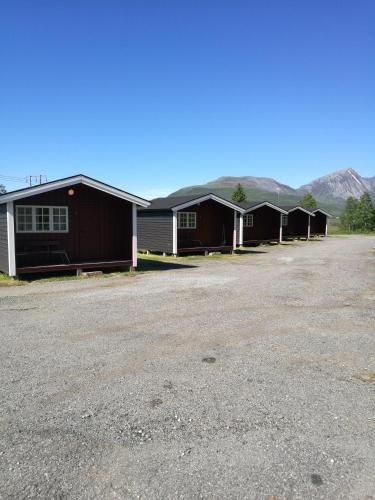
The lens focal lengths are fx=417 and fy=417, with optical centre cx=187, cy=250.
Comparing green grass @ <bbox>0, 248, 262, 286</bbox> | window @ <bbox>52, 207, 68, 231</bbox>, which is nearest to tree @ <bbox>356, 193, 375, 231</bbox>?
green grass @ <bbox>0, 248, 262, 286</bbox>

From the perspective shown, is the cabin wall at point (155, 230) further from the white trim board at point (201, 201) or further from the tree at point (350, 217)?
the tree at point (350, 217)

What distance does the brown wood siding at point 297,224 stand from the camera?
3519 centimetres

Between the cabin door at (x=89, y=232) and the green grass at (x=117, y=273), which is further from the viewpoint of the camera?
the cabin door at (x=89, y=232)

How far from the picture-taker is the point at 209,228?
2183cm

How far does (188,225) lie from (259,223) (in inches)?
374

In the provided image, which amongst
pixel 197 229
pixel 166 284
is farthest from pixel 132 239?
pixel 197 229

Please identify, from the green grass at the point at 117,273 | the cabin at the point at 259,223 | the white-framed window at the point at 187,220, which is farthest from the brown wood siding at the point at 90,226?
the cabin at the point at 259,223

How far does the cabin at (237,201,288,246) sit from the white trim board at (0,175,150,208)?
13.3 meters

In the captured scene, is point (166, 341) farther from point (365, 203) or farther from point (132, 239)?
point (365, 203)

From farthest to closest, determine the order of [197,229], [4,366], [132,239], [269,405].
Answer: [197,229], [132,239], [4,366], [269,405]

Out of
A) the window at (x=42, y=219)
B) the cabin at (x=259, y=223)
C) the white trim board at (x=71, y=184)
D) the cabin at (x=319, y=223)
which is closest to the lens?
the white trim board at (x=71, y=184)

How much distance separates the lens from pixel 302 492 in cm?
279

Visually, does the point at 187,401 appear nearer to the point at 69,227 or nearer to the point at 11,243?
the point at 11,243

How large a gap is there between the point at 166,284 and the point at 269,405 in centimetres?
756
